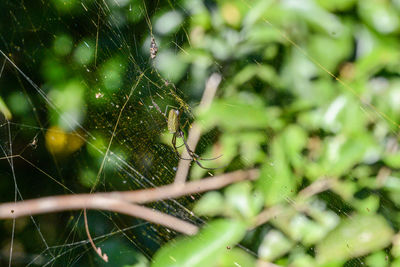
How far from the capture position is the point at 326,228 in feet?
2.03

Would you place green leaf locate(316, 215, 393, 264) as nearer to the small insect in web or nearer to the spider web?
the spider web

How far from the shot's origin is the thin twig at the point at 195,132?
2.06 feet

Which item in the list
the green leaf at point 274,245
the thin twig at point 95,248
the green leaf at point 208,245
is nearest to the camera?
the green leaf at point 208,245

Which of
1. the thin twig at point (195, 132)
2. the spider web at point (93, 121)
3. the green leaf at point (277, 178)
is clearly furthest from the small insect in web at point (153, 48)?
the green leaf at point (277, 178)

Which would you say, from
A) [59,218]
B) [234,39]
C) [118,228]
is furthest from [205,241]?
[59,218]

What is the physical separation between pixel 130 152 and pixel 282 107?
1.40 feet

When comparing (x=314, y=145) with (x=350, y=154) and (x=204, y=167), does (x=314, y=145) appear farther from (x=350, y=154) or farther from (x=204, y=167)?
(x=204, y=167)

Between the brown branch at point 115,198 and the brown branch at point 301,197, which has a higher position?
the brown branch at point 301,197

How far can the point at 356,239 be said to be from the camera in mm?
583

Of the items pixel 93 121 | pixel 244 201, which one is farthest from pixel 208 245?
pixel 93 121

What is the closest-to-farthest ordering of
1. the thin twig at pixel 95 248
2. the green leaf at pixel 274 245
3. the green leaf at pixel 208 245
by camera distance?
the green leaf at pixel 208 245 < the green leaf at pixel 274 245 < the thin twig at pixel 95 248

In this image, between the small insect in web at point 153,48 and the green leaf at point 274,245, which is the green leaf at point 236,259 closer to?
the green leaf at point 274,245

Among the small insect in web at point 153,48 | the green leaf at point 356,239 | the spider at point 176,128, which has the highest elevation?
the small insect in web at point 153,48

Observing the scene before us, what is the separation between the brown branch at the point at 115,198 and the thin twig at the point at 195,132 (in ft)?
0.08
